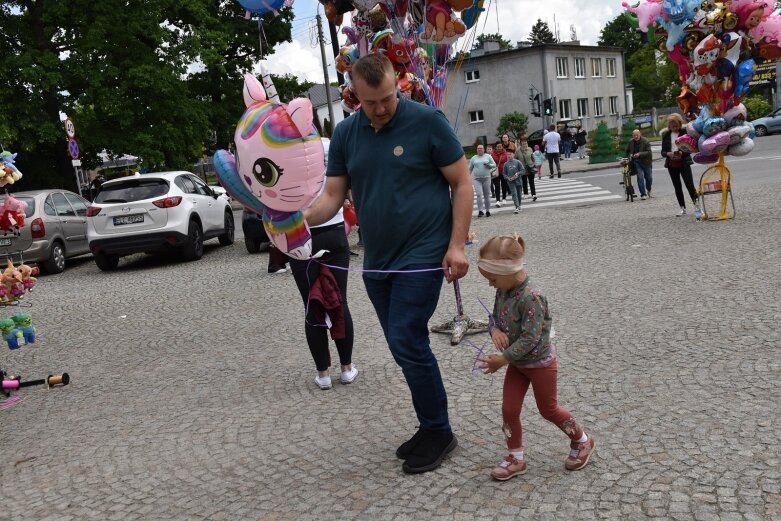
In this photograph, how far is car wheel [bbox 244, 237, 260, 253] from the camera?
1337 cm

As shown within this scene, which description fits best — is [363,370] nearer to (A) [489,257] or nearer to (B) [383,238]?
(B) [383,238]

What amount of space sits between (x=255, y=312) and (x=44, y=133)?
16675mm

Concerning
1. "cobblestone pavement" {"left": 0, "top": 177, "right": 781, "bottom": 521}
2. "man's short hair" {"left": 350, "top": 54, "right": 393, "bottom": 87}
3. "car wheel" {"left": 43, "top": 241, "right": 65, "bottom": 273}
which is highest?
"man's short hair" {"left": 350, "top": 54, "right": 393, "bottom": 87}

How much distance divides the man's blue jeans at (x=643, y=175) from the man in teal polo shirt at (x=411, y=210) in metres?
13.2

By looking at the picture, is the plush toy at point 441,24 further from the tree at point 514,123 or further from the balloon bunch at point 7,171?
the tree at point 514,123

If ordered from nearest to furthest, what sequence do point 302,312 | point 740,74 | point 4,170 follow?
1. point 4,170
2. point 302,312
3. point 740,74

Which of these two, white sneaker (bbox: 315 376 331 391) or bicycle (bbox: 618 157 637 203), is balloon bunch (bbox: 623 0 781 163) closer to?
bicycle (bbox: 618 157 637 203)

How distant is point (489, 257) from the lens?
335cm

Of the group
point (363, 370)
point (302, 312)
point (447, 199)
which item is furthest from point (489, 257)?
point (302, 312)

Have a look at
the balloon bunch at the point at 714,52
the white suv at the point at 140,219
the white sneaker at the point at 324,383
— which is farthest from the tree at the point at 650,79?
the white sneaker at the point at 324,383

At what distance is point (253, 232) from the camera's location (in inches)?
516

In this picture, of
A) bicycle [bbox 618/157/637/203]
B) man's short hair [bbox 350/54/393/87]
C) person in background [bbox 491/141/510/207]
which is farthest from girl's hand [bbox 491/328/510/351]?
person in background [bbox 491/141/510/207]

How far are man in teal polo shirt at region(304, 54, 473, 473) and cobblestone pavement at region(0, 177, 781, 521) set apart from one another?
55 centimetres

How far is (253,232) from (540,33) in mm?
102867
